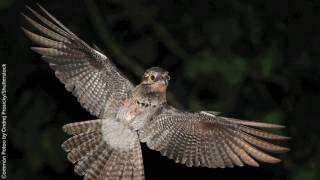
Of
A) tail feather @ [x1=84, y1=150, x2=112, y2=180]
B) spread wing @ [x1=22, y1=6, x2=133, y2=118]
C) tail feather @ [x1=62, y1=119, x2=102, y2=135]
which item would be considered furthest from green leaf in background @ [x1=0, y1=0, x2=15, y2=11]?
tail feather @ [x1=84, y1=150, x2=112, y2=180]

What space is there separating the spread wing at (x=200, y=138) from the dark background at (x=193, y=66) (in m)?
0.27

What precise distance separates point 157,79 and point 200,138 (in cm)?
24

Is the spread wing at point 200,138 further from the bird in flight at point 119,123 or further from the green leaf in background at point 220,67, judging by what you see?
the green leaf in background at point 220,67

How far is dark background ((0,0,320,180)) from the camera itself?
5.41 feet

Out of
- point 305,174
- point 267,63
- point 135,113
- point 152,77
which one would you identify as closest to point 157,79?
point 152,77

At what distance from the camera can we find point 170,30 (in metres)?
1.69

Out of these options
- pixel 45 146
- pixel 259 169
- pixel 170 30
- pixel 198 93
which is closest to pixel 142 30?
pixel 170 30

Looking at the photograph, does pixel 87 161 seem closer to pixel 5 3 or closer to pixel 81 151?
pixel 81 151

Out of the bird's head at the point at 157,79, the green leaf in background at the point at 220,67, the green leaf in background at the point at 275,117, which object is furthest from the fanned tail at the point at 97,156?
the green leaf in background at the point at 275,117

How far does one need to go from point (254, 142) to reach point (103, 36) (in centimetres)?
62

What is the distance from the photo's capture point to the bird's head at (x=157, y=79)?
1295 mm

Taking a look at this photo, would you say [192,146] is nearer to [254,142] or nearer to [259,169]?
[254,142]

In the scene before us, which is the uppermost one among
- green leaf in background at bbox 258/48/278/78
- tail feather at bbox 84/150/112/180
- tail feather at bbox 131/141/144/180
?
green leaf in background at bbox 258/48/278/78

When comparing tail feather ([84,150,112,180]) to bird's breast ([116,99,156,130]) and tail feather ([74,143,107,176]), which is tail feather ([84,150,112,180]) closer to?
tail feather ([74,143,107,176])
